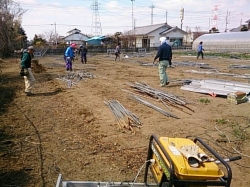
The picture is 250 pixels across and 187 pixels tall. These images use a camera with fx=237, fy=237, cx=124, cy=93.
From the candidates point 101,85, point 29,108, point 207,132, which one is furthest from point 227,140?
point 101,85

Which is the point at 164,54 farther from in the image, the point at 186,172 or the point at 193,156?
the point at 186,172

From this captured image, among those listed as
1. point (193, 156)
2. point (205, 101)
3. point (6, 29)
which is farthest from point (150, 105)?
point (6, 29)

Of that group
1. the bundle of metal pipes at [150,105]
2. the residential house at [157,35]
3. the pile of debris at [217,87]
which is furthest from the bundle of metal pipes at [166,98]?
the residential house at [157,35]

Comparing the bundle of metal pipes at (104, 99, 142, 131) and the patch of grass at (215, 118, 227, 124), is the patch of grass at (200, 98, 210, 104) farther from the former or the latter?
the bundle of metal pipes at (104, 99, 142, 131)

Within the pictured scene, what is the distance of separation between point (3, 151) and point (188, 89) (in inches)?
310

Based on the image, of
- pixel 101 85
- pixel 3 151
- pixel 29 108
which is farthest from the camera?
pixel 101 85

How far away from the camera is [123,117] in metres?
6.68

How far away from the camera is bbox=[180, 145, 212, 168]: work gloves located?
2.56 m

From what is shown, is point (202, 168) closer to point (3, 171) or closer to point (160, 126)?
point (3, 171)

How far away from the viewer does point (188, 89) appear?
34.2 feet

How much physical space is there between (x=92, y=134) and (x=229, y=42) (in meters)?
36.9

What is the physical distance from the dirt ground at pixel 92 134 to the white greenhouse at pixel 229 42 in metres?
29.9

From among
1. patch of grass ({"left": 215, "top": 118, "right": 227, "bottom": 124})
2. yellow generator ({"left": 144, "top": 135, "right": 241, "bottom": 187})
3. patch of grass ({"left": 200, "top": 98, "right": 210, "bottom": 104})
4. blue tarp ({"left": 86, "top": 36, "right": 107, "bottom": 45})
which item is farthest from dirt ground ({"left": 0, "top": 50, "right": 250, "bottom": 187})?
blue tarp ({"left": 86, "top": 36, "right": 107, "bottom": 45})

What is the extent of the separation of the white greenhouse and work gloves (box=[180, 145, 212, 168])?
3610cm
